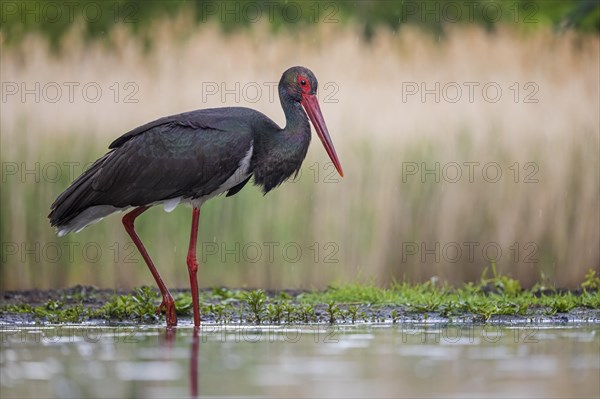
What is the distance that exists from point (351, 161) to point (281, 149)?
72.8 inches

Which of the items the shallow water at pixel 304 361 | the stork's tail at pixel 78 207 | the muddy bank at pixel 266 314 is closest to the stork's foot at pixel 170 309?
the muddy bank at pixel 266 314

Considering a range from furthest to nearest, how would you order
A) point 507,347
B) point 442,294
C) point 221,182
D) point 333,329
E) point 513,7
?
point 513,7
point 442,294
point 221,182
point 333,329
point 507,347

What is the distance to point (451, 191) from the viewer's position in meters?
9.98

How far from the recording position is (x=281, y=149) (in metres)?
8.40

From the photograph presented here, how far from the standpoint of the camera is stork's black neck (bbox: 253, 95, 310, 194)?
329 inches

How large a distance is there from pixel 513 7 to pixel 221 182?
947cm

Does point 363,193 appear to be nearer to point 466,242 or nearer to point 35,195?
point 466,242

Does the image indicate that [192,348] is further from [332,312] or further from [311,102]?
[311,102]

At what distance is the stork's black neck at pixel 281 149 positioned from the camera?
8.36m

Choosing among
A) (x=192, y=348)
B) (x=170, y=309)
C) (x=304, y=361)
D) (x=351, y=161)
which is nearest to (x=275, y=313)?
(x=170, y=309)

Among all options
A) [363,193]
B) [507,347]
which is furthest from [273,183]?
[507,347]

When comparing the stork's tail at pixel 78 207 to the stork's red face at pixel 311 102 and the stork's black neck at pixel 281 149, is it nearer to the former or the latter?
the stork's black neck at pixel 281 149

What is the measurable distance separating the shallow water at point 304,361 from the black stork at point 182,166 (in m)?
0.83

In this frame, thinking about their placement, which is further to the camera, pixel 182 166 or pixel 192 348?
pixel 182 166
